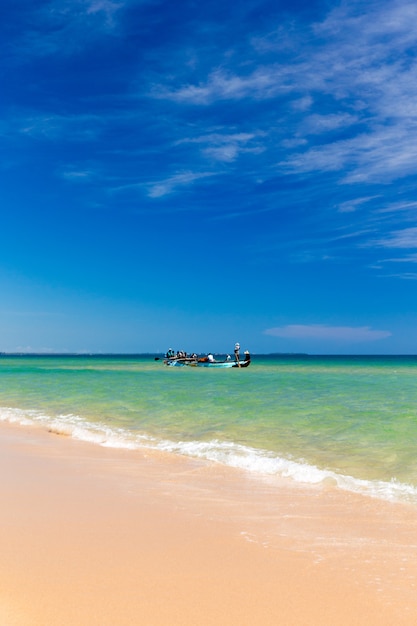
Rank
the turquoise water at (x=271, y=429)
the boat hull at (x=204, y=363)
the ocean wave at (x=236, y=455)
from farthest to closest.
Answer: the boat hull at (x=204, y=363) < the turquoise water at (x=271, y=429) < the ocean wave at (x=236, y=455)

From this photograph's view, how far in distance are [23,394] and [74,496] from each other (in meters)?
19.4

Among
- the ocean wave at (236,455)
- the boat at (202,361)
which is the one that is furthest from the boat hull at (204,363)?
the ocean wave at (236,455)

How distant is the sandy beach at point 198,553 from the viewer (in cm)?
336

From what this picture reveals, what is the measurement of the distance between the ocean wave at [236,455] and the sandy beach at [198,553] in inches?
17.0

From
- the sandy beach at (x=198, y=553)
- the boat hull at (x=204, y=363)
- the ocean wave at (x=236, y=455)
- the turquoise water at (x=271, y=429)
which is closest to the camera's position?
the sandy beach at (x=198, y=553)

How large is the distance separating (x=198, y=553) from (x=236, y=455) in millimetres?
4658

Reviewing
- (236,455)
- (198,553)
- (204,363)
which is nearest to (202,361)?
(204,363)

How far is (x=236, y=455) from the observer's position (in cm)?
899

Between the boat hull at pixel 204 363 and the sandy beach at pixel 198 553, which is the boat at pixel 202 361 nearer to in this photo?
the boat hull at pixel 204 363

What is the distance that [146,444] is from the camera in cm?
1045

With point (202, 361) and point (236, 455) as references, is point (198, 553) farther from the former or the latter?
point (202, 361)

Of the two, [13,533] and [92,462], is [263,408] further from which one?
[13,533]

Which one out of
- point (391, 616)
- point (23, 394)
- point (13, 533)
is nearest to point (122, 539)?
point (13, 533)

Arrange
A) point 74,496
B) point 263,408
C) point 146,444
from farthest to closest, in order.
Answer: point 263,408 < point 146,444 < point 74,496
